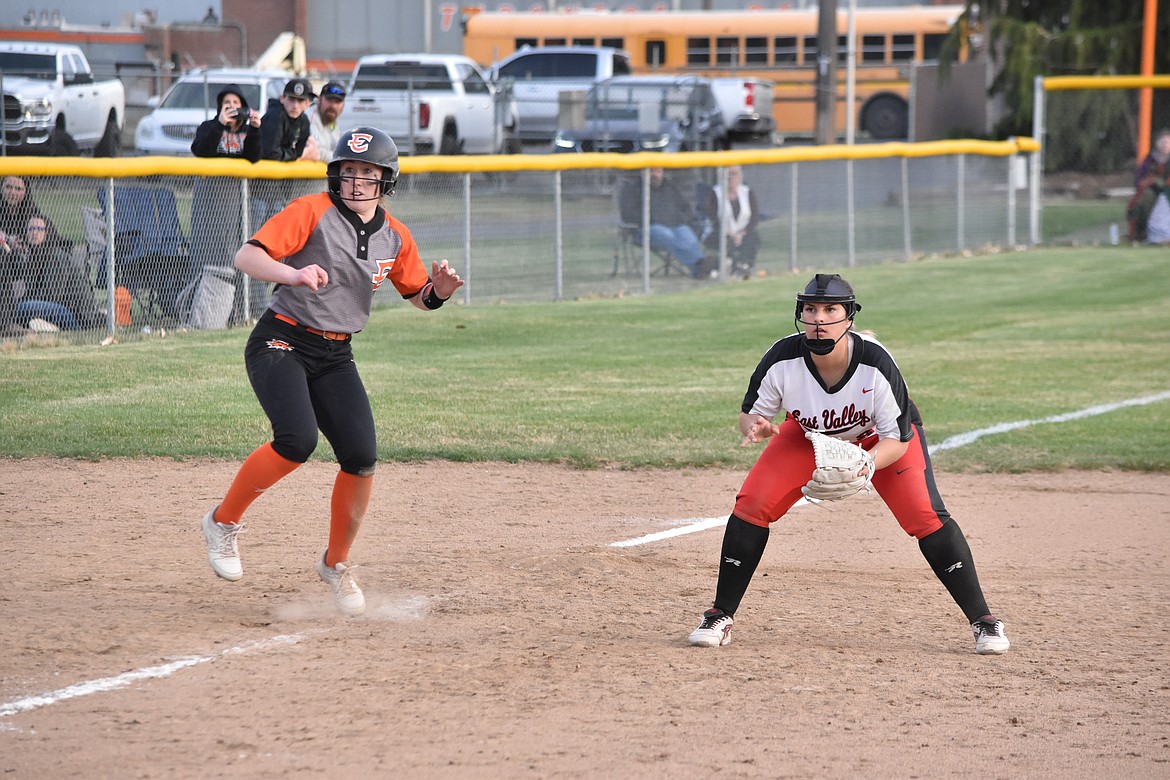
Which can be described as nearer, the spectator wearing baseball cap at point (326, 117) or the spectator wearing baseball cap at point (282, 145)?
the spectator wearing baseball cap at point (282, 145)

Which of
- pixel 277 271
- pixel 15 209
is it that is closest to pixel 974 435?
pixel 277 271

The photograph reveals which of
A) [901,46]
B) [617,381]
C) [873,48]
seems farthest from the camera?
[873,48]

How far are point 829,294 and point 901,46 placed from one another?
1306 inches

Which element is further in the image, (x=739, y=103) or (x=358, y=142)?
(x=739, y=103)

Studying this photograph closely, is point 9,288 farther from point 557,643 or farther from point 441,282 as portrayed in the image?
point 557,643

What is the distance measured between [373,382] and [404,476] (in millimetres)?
2648

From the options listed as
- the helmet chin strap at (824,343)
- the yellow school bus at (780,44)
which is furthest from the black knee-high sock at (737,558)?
the yellow school bus at (780,44)

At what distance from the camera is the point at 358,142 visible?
5.11 meters

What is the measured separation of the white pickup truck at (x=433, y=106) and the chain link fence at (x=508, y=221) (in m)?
7.47

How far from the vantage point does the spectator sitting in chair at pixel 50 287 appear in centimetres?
1097

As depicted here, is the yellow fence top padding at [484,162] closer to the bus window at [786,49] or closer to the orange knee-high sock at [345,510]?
the orange knee-high sock at [345,510]

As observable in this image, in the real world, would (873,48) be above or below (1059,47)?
above

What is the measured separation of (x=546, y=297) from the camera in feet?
50.7

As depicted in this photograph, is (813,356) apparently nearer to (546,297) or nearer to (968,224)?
(546,297)
